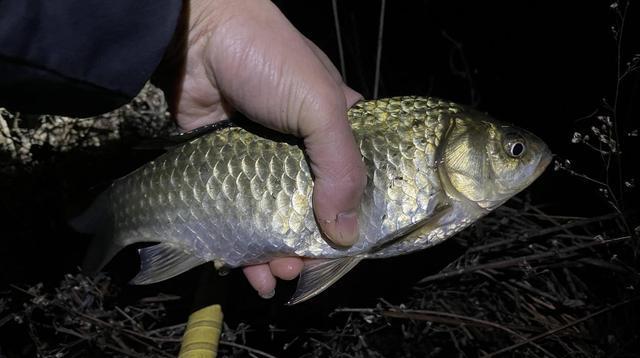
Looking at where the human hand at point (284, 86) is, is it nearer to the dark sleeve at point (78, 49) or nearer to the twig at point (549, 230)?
the dark sleeve at point (78, 49)

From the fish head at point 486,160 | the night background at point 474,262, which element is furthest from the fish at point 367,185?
the night background at point 474,262

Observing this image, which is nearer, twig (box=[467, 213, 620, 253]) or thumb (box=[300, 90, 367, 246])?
thumb (box=[300, 90, 367, 246])

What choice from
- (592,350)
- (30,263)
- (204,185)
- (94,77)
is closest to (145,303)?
(30,263)

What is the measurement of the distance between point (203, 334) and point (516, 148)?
131 cm

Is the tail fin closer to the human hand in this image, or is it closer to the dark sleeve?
the dark sleeve

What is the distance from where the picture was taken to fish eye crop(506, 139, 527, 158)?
7.88 ft

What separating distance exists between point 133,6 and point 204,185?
2.26ft

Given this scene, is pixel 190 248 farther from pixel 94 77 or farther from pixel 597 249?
pixel 597 249

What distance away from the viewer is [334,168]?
2254mm

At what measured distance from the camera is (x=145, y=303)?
122 inches

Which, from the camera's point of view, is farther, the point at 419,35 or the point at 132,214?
the point at 419,35

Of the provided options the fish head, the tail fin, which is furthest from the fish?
the tail fin

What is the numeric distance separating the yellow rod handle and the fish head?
1008mm

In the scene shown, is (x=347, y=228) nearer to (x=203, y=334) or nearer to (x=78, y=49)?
(x=203, y=334)
